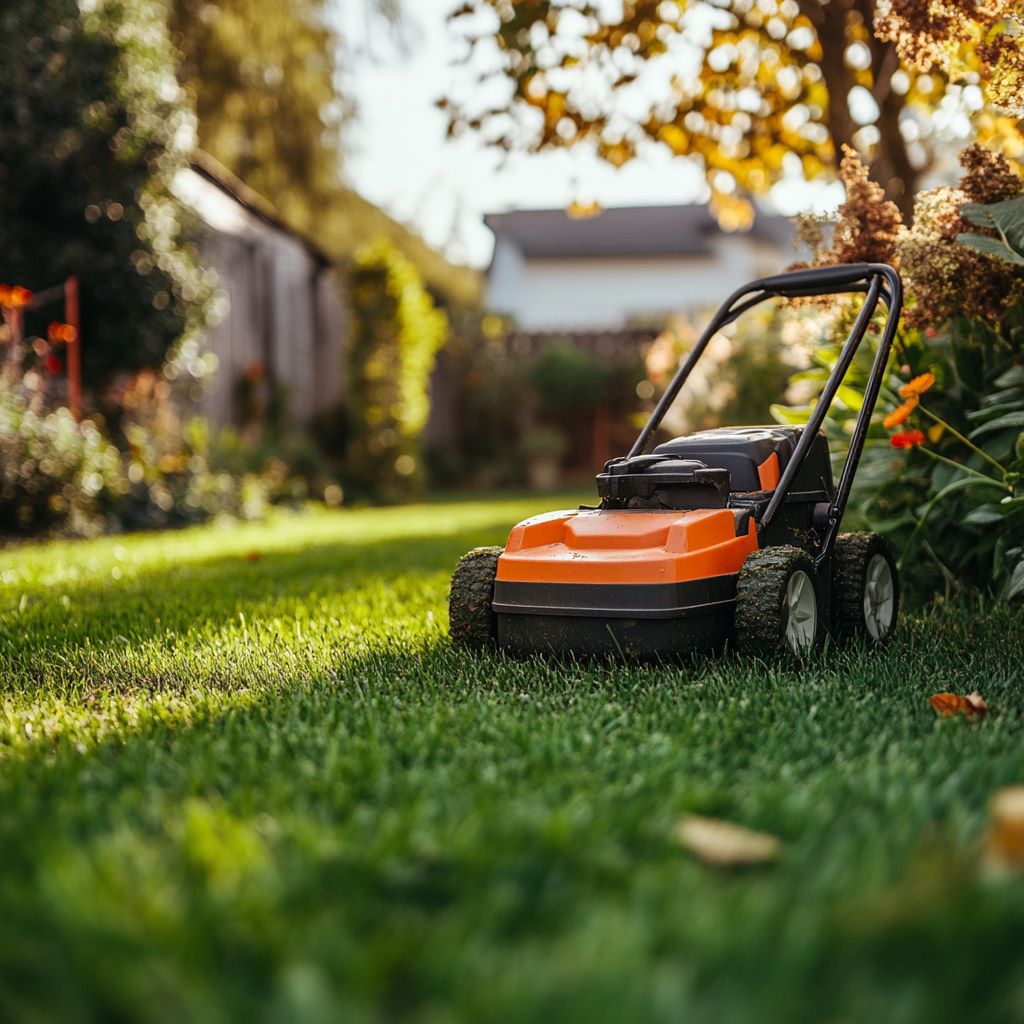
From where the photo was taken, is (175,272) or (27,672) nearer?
(27,672)

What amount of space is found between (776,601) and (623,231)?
2930 centimetres

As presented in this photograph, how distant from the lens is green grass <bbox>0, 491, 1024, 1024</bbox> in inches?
47.1

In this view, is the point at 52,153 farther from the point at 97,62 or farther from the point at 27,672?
the point at 27,672

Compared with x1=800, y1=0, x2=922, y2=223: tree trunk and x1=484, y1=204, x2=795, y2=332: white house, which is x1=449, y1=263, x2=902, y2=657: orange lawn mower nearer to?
x1=800, y1=0, x2=922, y2=223: tree trunk

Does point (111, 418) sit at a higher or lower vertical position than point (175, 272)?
lower

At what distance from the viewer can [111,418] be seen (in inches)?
367

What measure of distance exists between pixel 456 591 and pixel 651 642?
0.65 meters

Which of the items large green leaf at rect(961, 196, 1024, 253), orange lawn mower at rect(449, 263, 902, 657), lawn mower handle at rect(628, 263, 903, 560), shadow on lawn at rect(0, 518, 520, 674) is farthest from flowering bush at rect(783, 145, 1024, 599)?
shadow on lawn at rect(0, 518, 520, 674)

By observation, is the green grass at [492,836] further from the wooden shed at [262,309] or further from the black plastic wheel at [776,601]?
the wooden shed at [262,309]

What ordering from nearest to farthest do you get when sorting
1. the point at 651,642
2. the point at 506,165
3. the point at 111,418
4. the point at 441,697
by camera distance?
the point at 441,697 → the point at 651,642 → the point at 506,165 → the point at 111,418

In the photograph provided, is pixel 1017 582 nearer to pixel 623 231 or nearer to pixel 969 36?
pixel 969 36

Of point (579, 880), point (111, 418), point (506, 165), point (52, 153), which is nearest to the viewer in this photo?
point (579, 880)

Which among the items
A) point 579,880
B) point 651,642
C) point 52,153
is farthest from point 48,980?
point 52,153

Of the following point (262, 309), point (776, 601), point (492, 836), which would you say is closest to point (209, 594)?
point (776, 601)
